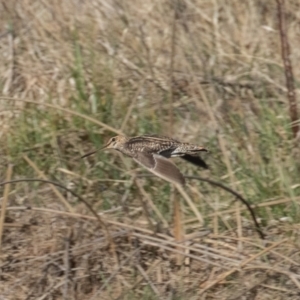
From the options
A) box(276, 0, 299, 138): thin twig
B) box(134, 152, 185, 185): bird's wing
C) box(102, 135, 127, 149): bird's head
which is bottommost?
box(134, 152, 185, 185): bird's wing

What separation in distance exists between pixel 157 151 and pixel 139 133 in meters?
1.28

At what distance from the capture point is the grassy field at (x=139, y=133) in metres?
4.21

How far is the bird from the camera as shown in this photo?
3.60 meters

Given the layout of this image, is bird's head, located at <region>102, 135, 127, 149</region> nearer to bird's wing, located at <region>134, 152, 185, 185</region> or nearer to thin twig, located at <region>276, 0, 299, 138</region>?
bird's wing, located at <region>134, 152, 185, 185</region>

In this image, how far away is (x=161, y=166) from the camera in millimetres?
3625

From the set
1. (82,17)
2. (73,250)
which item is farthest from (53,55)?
(73,250)

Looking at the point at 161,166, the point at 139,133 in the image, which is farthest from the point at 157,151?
the point at 139,133

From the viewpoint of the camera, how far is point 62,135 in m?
5.01

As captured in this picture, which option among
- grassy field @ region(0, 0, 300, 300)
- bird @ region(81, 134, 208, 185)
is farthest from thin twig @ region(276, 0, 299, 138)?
bird @ region(81, 134, 208, 185)

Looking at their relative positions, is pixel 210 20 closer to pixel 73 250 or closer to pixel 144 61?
pixel 144 61

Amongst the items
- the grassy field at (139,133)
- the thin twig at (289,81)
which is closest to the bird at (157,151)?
the grassy field at (139,133)

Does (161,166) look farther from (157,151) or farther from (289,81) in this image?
(289,81)

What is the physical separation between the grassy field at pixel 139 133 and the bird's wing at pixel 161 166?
1.08 ft

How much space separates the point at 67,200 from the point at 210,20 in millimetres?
1749
